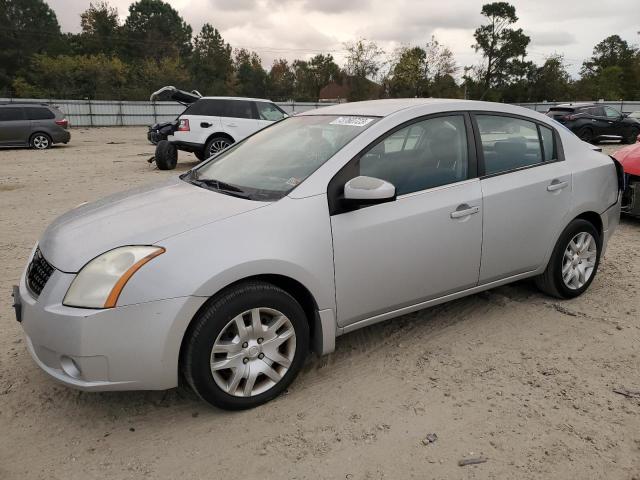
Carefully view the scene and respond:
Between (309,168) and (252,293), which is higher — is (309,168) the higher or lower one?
the higher one

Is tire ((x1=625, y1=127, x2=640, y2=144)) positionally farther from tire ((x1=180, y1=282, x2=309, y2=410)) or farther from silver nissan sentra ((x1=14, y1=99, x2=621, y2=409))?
tire ((x1=180, y1=282, x2=309, y2=410))

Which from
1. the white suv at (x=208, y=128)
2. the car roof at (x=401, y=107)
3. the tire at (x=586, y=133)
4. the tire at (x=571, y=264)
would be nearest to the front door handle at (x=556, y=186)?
the tire at (x=571, y=264)

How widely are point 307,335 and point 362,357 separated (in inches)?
24.7

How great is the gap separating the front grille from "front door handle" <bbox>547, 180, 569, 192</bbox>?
3.29m

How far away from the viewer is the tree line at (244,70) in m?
48.7

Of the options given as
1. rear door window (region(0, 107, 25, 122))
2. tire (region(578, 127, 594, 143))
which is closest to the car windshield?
rear door window (region(0, 107, 25, 122))

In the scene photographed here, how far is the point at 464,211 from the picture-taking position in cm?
339

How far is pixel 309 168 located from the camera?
3094 millimetres

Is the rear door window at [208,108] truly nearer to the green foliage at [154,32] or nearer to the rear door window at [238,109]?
the rear door window at [238,109]

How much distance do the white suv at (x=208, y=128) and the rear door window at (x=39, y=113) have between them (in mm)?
7866

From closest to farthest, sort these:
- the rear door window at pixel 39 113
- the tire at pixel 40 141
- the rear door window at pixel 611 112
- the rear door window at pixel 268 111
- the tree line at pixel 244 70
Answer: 1. the rear door window at pixel 268 111
2. the rear door window at pixel 39 113
3. the tire at pixel 40 141
4. the rear door window at pixel 611 112
5. the tree line at pixel 244 70

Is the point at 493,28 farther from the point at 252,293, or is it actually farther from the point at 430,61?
the point at 252,293

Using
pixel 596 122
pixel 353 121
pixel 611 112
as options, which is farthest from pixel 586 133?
pixel 353 121

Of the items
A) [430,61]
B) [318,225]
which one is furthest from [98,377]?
[430,61]
